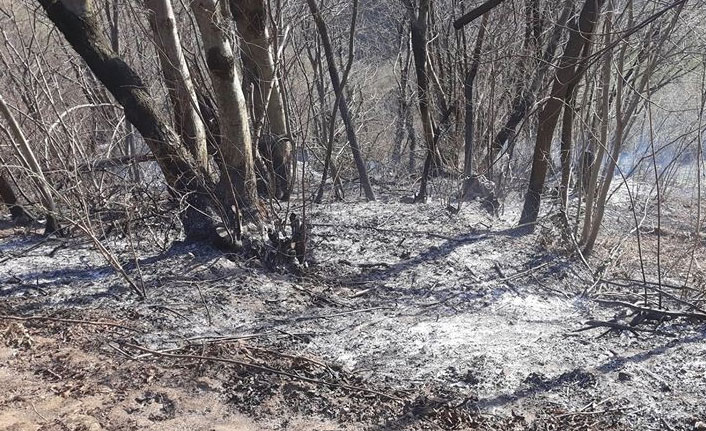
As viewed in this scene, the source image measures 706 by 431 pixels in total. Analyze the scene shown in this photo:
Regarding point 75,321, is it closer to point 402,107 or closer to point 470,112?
Answer: point 470,112

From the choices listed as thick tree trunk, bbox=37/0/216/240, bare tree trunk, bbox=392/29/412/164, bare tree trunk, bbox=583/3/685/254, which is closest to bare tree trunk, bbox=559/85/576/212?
bare tree trunk, bbox=583/3/685/254

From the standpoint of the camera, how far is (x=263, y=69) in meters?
7.11

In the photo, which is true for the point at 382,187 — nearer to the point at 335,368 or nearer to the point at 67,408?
the point at 335,368

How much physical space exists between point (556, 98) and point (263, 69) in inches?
126

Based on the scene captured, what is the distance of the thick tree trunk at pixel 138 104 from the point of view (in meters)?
5.20

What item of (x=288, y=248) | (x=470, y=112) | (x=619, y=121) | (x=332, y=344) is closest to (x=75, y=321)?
(x=332, y=344)

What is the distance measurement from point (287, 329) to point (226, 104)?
222 cm

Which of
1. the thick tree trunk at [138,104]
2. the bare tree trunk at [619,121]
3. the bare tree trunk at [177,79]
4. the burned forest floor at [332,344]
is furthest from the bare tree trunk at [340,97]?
the bare tree trunk at [619,121]

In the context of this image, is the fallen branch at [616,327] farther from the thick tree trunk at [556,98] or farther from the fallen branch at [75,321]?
the fallen branch at [75,321]

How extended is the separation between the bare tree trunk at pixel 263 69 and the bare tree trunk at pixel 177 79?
0.62m

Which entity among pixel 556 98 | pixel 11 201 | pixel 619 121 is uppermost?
pixel 556 98

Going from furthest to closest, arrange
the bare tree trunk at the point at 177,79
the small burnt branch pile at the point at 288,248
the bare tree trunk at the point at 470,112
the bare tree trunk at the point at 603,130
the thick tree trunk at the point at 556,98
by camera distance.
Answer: the bare tree trunk at the point at 470,112, the thick tree trunk at the point at 556,98, the bare tree trunk at the point at 603,130, the small burnt branch pile at the point at 288,248, the bare tree trunk at the point at 177,79

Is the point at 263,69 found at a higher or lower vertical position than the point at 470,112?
higher

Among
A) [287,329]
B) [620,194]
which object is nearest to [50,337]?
[287,329]
